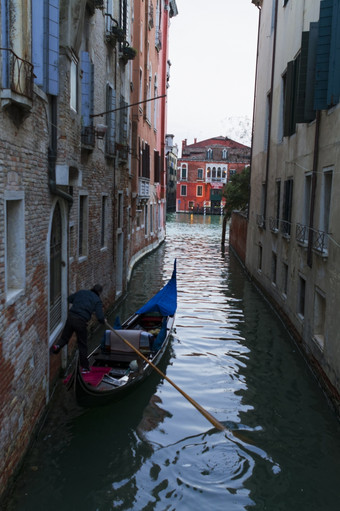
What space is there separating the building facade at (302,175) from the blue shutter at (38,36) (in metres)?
3.88

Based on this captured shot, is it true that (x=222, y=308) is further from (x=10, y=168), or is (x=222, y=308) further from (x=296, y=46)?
(x=10, y=168)

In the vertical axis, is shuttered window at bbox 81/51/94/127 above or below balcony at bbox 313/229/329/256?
above

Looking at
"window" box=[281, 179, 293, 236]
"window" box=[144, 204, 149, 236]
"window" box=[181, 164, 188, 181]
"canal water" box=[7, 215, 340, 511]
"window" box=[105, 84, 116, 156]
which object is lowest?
"canal water" box=[7, 215, 340, 511]

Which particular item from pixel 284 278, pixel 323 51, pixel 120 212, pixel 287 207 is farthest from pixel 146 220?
pixel 323 51

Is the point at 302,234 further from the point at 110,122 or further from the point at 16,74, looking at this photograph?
the point at 16,74

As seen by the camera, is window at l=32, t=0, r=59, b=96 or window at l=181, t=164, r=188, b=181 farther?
window at l=181, t=164, r=188, b=181

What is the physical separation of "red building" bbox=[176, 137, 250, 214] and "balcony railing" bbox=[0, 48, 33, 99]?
5595 centimetres

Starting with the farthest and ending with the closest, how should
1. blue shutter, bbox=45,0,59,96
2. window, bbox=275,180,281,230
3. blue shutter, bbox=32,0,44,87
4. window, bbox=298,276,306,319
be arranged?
1. window, bbox=275,180,281,230
2. window, bbox=298,276,306,319
3. blue shutter, bbox=45,0,59,96
4. blue shutter, bbox=32,0,44,87

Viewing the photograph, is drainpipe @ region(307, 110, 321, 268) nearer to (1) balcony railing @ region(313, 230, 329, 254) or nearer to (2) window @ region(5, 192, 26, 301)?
(1) balcony railing @ region(313, 230, 329, 254)

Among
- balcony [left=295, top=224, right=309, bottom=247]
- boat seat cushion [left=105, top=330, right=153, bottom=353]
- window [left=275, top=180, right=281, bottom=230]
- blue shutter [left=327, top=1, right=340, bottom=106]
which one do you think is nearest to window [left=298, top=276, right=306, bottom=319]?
balcony [left=295, top=224, right=309, bottom=247]

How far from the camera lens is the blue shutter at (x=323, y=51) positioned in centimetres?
708

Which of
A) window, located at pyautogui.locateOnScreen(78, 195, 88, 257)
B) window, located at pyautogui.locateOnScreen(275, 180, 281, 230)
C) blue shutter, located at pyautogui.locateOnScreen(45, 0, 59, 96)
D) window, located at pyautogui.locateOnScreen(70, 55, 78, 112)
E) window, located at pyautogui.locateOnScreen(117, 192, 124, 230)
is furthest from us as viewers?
window, located at pyautogui.locateOnScreen(117, 192, 124, 230)

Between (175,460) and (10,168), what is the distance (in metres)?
3.61

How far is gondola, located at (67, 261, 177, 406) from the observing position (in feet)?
20.6
